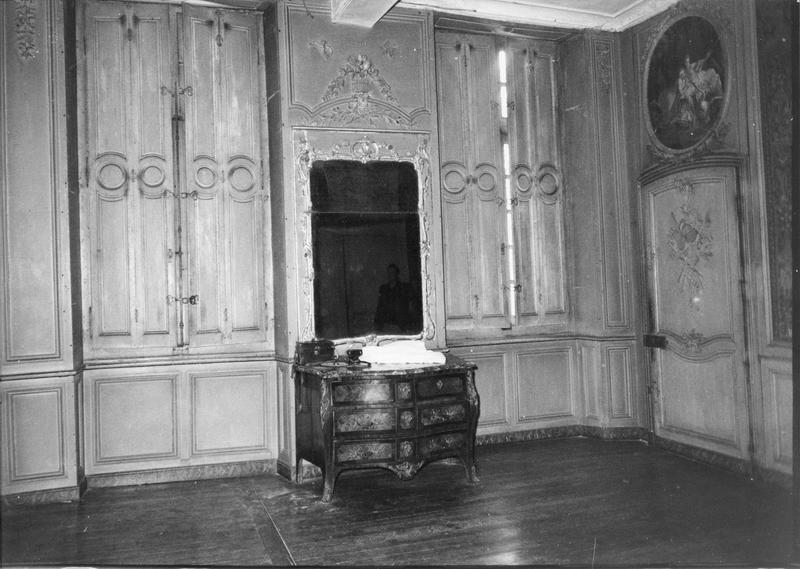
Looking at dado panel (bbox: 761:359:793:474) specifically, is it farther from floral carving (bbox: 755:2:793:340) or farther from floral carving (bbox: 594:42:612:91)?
floral carving (bbox: 594:42:612:91)

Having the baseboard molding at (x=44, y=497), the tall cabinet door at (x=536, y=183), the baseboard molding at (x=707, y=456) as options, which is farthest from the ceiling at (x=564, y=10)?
the baseboard molding at (x=44, y=497)

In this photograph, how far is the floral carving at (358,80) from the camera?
503cm

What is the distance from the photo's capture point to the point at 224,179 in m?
5.14

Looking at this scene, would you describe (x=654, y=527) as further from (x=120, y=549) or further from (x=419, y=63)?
(x=419, y=63)

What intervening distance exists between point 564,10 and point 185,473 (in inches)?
190

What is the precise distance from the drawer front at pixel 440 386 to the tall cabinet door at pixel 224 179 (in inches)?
58.1

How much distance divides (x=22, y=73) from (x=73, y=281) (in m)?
1.41

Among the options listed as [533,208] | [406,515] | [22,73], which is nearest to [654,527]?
[406,515]

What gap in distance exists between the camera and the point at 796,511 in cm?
316

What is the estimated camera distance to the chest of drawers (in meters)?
4.23

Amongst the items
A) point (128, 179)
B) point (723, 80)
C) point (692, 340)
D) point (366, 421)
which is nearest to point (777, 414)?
point (692, 340)

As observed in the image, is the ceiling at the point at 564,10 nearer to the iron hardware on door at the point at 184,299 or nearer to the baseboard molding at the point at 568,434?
the iron hardware on door at the point at 184,299

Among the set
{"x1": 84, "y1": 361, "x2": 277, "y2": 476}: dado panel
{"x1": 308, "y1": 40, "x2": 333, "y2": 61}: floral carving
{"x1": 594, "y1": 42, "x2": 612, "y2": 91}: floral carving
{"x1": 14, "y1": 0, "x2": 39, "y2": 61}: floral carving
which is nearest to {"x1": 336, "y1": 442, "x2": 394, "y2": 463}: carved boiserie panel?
{"x1": 84, "y1": 361, "x2": 277, "y2": 476}: dado panel

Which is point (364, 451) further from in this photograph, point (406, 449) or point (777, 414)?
point (777, 414)
